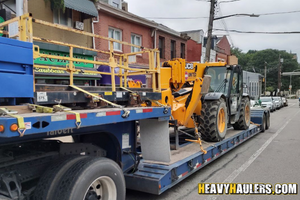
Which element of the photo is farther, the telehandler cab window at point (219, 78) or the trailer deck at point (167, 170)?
the telehandler cab window at point (219, 78)

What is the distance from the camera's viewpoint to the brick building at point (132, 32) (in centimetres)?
1497

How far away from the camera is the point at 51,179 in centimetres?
289

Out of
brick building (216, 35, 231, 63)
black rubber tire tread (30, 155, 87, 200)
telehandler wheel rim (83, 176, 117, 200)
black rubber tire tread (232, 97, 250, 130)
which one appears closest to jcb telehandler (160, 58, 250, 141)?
black rubber tire tread (232, 97, 250, 130)

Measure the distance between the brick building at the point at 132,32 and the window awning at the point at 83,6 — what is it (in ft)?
4.40

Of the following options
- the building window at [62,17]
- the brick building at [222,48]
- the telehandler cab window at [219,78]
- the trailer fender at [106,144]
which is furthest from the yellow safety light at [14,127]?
the brick building at [222,48]

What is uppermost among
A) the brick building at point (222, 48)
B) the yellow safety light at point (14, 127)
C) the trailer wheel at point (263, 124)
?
the brick building at point (222, 48)

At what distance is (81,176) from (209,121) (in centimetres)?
454

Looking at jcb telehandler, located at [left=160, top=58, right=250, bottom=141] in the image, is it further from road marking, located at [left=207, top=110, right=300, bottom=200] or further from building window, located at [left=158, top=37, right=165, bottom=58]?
building window, located at [left=158, top=37, right=165, bottom=58]

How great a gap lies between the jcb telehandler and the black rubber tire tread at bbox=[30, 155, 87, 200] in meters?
2.78

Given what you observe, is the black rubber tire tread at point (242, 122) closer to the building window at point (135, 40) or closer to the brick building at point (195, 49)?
the building window at point (135, 40)

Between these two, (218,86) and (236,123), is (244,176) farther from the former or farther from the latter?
(236,123)

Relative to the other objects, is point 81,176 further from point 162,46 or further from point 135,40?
point 162,46

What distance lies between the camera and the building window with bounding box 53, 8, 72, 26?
12.6 m

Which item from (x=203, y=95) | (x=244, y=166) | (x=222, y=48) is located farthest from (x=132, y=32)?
(x=222, y=48)
